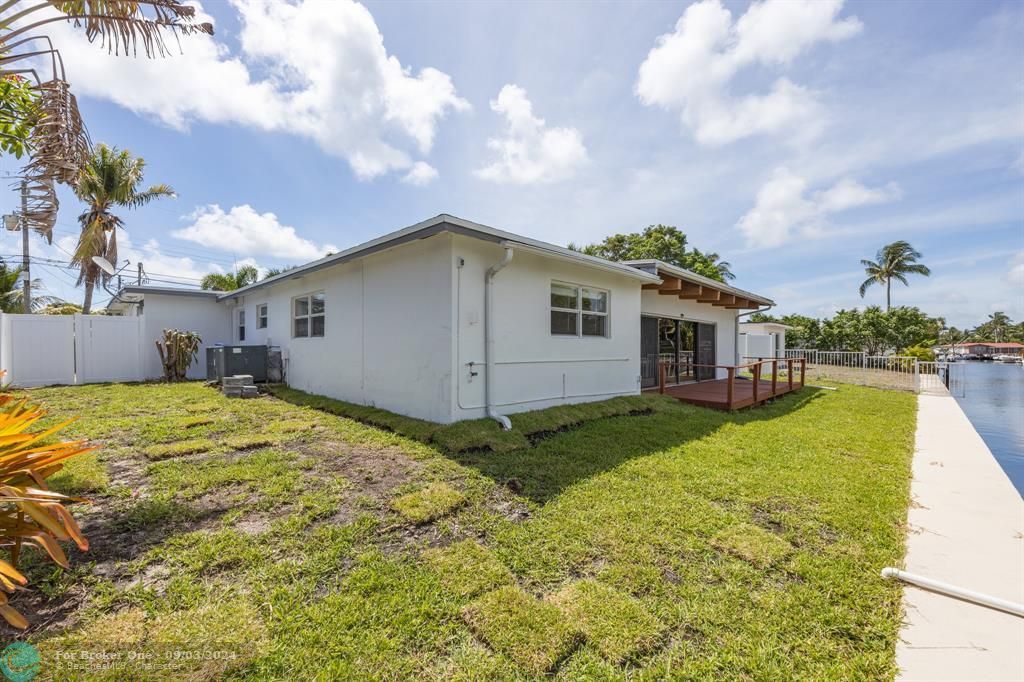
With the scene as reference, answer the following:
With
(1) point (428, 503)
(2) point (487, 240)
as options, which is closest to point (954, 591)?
(1) point (428, 503)

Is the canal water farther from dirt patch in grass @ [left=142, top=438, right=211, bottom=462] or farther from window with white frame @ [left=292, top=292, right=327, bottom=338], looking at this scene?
window with white frame @ [left=292, top=292, right=327, bottom=338]

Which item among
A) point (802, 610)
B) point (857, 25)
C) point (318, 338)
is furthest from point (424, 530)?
point (857, 25)

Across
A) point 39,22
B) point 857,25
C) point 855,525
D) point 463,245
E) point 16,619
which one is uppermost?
point 857,25

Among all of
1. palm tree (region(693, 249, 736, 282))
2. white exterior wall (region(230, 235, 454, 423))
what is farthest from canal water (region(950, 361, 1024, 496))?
palm tree (region(693, 249, 736, 282))

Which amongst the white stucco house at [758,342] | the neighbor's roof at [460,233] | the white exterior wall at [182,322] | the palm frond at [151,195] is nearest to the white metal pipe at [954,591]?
the neighbor's roof at [460,233]

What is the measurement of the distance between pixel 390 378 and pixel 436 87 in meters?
6.30

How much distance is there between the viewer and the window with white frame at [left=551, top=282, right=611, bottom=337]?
7.43 meters

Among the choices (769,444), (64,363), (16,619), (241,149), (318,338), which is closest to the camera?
(16,619)

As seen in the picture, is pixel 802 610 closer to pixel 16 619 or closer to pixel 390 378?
pixel 16 619

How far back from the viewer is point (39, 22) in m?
3.51

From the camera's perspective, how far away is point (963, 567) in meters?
2.86

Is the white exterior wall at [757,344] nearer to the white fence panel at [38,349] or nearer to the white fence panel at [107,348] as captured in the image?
the white fence panel at [107,348]

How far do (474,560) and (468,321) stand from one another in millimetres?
3746

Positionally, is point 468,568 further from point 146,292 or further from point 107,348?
point 146,292
